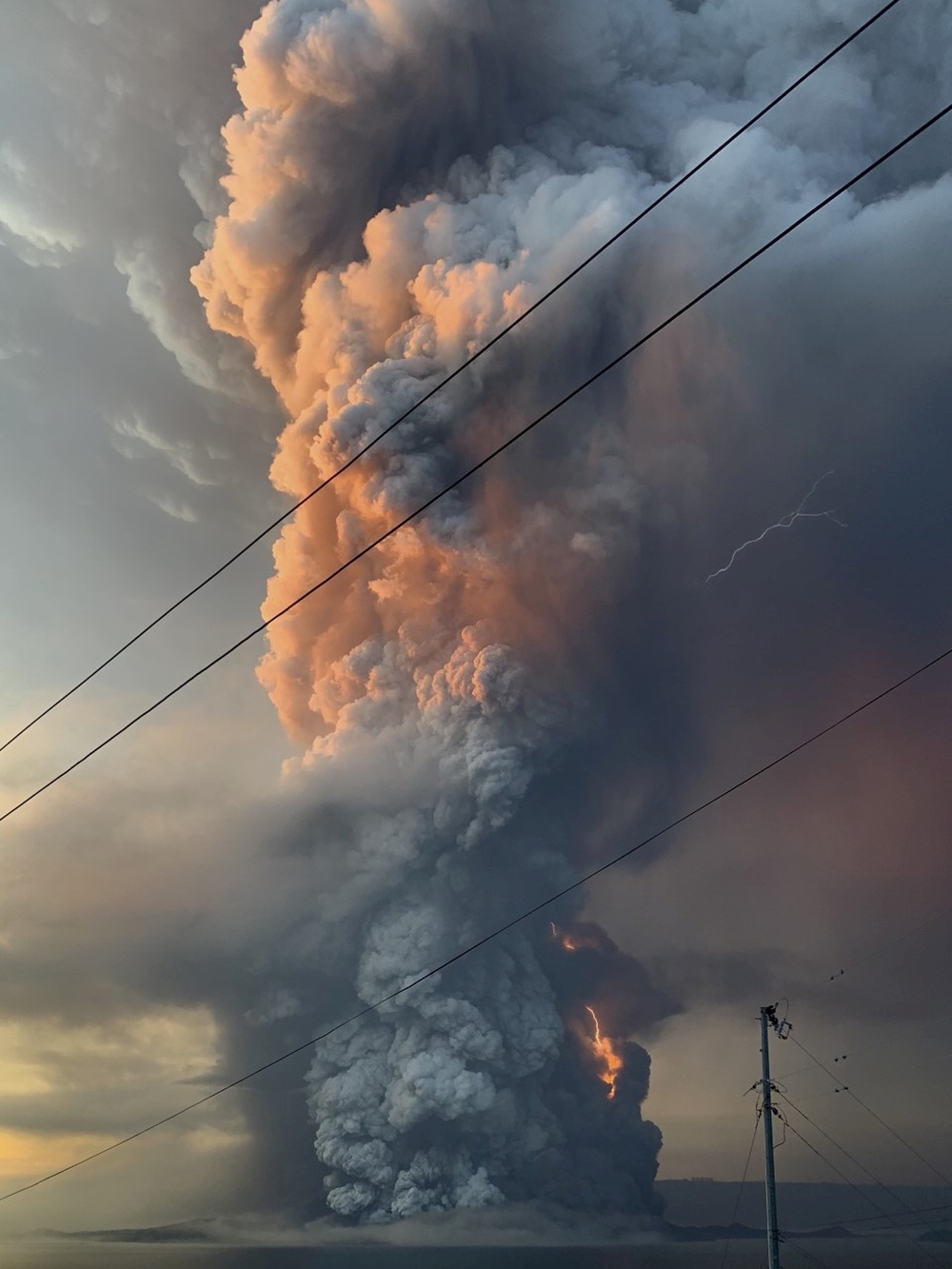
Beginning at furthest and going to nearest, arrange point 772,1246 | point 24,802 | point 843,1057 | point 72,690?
point 843,1057 → point 772,1246 → point 24,802 → point 72,690

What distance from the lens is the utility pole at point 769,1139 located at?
30.9 meters

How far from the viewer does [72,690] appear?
23.6 meters

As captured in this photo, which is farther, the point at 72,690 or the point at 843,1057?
the point at 843,1057

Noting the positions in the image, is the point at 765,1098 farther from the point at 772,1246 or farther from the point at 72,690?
the point at 72,690

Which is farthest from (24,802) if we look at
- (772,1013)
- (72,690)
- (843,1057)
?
(843,1057)

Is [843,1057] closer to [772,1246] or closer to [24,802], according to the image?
[772,1246]

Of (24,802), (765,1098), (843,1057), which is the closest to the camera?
(24,802)

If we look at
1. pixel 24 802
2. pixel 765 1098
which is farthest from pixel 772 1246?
pixel 24 802

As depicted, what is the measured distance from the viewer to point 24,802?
85.7 feet

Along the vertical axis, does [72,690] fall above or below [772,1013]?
above

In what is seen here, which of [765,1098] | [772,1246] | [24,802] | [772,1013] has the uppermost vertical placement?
[24,802]

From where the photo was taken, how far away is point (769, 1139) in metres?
32.3

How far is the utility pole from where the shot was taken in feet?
101

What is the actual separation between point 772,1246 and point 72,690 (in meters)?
26.0
